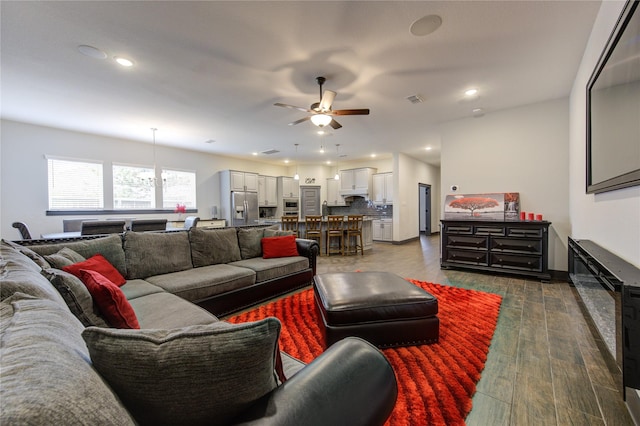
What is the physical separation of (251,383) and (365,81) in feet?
11.4

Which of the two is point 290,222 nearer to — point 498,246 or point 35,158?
point 498,246

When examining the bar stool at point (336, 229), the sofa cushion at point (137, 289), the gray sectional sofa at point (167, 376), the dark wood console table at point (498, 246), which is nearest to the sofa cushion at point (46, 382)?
the gray sectional sofa at point (167, 376)

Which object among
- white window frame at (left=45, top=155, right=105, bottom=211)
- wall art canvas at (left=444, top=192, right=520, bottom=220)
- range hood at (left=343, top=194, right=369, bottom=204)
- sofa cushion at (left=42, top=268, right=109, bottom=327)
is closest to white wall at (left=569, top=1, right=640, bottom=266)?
wall art canvas at (left=444, top=192, right=520, bottom=220)

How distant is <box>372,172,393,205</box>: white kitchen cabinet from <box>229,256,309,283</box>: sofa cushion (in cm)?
525

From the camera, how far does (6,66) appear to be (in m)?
2.87

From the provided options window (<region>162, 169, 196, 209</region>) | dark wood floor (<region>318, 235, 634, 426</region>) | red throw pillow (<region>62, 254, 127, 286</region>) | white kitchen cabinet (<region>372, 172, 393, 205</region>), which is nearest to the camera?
dark wood floor (<region>318, 235, 634, 426</region>)

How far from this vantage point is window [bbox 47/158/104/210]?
489 centimetres

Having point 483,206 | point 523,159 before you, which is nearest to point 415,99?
point 523,159

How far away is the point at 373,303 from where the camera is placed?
1.94 meters

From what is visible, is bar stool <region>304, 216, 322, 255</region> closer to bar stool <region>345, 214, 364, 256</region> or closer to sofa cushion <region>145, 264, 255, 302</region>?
bar stool <region>345, 214, 364, 256</region>

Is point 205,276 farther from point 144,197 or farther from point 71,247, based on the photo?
point 144,197

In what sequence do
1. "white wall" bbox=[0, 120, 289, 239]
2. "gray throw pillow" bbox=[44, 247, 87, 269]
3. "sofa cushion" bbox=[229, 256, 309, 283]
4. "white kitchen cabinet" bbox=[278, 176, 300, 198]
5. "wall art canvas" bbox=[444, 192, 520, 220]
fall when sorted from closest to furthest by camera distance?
"gray throw pillow" bbox=[44, 247, 87, 269], "sofa cushion" bbox=[229, 256, 309, 283], "wall art canvas" bbox=[444, 192, 520, 220], "white wall" bbox=[0, 120, 289, 239], "white kitchen cabinet" bbox=[278, 176, 300, 198]

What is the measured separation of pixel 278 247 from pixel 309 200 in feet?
19.5

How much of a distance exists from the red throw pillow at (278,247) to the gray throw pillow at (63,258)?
1.79 metres
